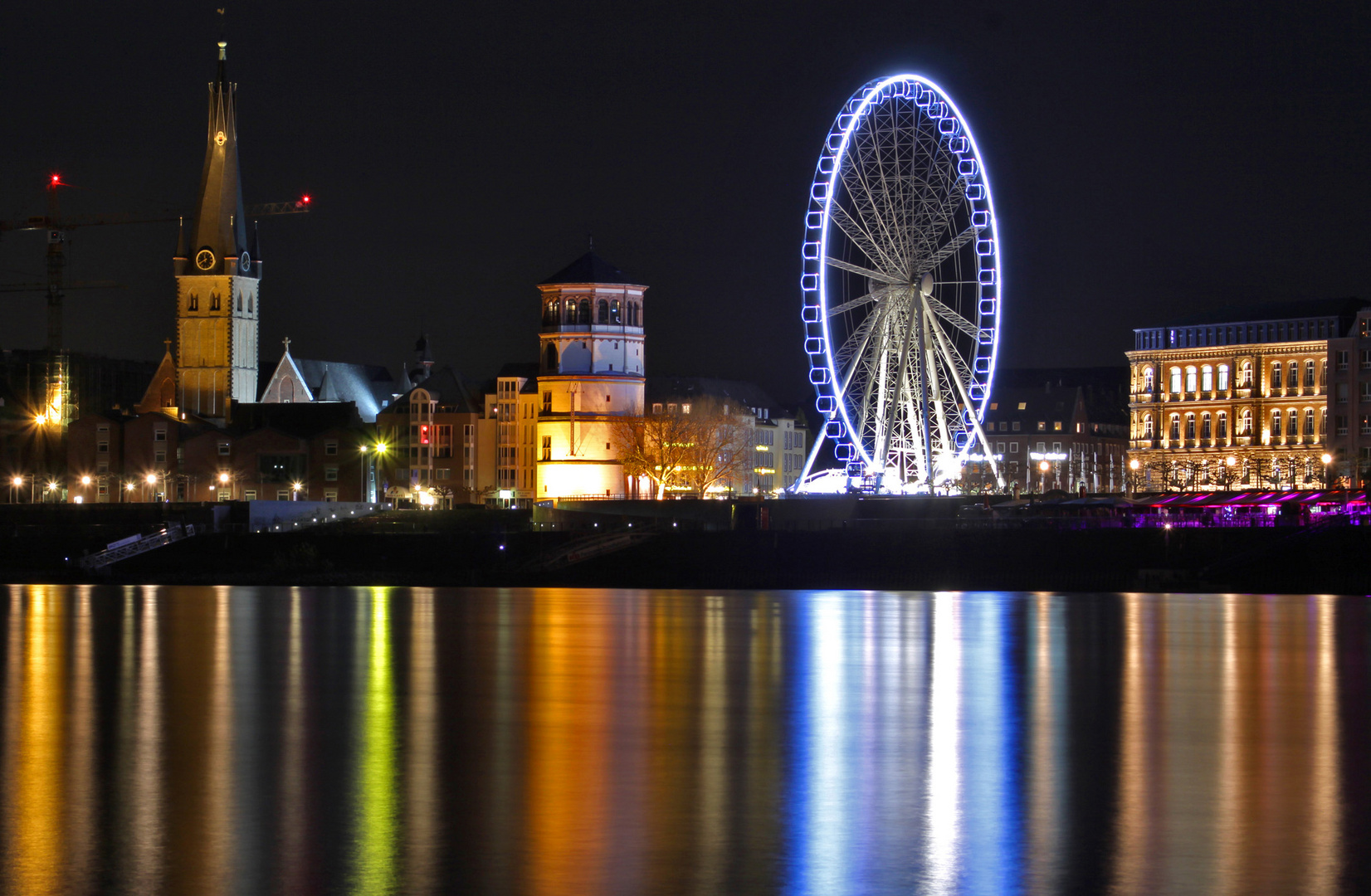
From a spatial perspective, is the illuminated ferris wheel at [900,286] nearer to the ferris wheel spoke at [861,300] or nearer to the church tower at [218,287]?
the ferris wheel spoke at [861,300]

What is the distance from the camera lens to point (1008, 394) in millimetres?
173750

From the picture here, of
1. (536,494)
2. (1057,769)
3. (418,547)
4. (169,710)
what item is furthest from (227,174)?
(1057,769)

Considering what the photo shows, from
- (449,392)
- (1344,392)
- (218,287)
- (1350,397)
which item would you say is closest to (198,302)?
(218,287)

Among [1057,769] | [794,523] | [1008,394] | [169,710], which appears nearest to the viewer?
[1057,769]

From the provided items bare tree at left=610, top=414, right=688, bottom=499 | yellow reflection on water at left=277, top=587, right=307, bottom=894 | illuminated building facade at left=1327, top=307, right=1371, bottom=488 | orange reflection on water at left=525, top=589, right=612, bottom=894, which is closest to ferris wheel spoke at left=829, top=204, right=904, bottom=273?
orange reflection on water at left=525, top=589, right=612, bottom=894

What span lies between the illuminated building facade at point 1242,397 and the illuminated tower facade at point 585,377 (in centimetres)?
3972

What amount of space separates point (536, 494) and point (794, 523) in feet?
131

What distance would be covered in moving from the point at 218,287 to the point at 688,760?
123m

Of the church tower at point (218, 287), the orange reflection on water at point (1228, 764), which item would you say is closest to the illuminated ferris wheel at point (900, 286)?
the orange reflection on water at point (1228, 764)

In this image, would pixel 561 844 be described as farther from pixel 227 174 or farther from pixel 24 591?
pixel 227 174

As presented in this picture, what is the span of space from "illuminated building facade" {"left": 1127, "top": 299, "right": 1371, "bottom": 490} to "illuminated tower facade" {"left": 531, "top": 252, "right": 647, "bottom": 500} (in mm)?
39725

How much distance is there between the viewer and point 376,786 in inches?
934

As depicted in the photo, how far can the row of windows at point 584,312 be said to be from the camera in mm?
126125

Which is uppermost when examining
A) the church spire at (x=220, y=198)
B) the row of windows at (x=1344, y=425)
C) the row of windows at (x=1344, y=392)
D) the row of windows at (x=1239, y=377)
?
the church spire at (x=220, y=198)
